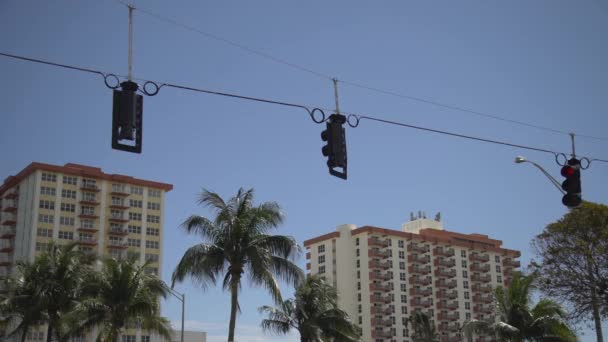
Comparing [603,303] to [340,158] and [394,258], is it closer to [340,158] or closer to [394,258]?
[340,158]

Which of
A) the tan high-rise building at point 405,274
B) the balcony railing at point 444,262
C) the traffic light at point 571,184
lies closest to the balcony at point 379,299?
the tan high-rise building at point 405,274

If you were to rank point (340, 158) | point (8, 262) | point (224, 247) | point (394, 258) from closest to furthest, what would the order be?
1. point (340, 158)
2. point (224, 247)
3. point (8, 262)
4. point (394, 258)

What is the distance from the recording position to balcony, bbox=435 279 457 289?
160887mm

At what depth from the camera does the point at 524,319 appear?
48.8 metres

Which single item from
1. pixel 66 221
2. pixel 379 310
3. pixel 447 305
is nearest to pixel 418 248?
pixel 447 305

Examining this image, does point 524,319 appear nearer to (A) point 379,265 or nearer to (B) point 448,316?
(A) point 379,265

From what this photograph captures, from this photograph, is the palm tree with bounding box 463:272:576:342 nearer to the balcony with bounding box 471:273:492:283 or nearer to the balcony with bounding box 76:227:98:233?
the balcony with bounding box 76:227:98:233

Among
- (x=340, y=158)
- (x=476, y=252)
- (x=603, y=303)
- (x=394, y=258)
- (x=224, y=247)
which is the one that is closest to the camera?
(x=340, y=158)

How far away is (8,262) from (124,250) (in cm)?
1937

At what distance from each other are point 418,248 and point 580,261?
11159 cm

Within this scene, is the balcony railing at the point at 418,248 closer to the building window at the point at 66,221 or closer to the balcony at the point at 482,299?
the balcony at the point at 482,299

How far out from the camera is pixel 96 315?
132ft

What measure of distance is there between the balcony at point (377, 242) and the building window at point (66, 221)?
5457 centimetres

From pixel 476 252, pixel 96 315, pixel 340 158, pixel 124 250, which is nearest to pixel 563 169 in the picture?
pixel 340 158
